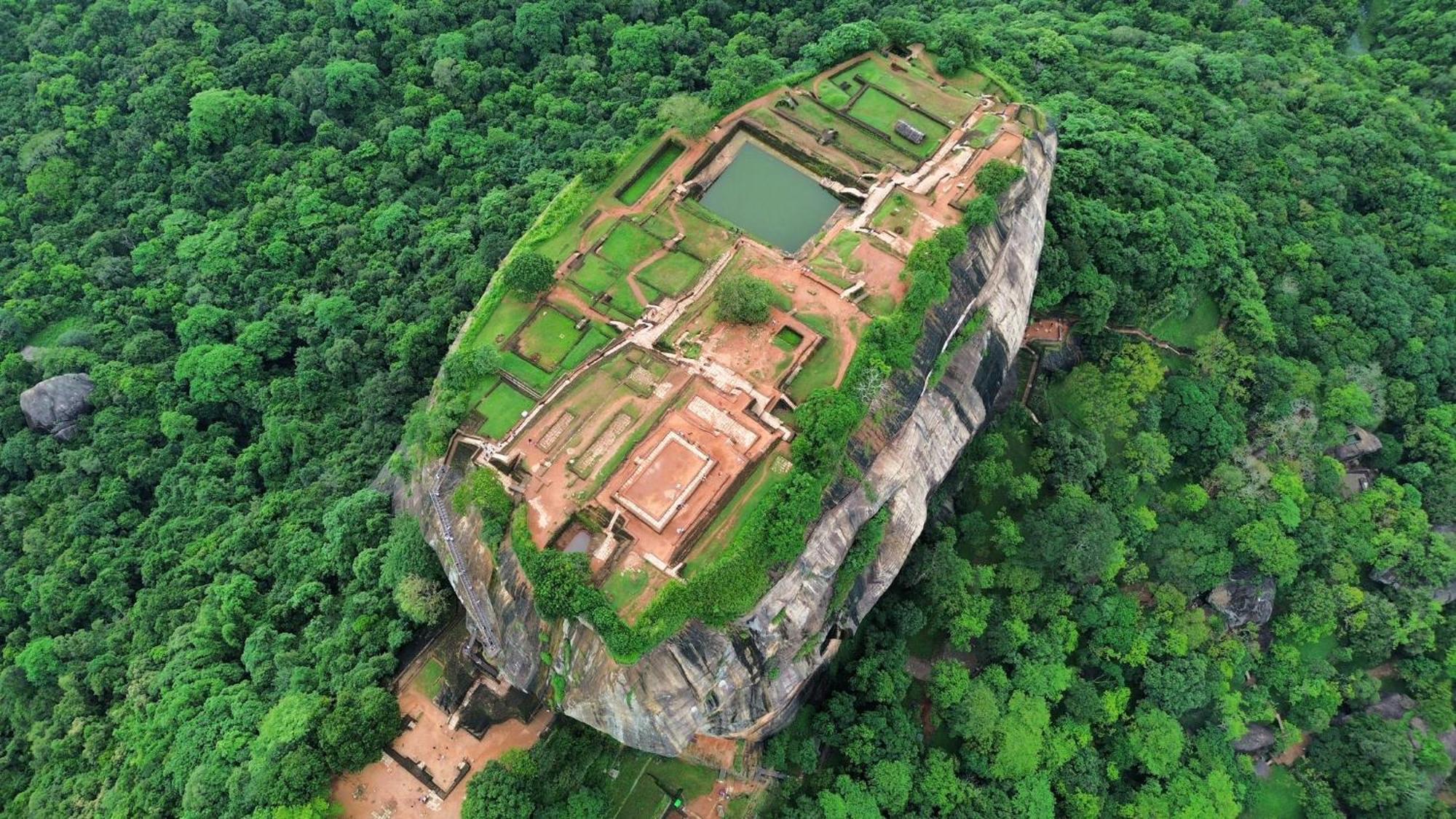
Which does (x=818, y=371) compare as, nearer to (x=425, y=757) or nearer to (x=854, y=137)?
(x=854, y=137)

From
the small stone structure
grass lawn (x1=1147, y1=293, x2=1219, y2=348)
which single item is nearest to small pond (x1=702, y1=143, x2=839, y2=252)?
the small stone structure

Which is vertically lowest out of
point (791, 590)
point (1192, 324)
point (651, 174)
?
point (791, 590)

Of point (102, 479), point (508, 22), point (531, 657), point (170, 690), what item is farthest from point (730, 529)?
point (508, 22)

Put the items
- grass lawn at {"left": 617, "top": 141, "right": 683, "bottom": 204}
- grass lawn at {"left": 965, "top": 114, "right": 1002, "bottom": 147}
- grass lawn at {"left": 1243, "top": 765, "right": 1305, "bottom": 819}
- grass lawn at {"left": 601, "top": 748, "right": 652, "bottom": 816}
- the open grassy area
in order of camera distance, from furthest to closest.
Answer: grass lawn at {"left": 1243, "top": 765, "right": 1305, "bottom": 819} → the open grassy area → grass lawn at {"left": 617, "top": 141, "right": 683, "bottom": 204} → grass lawn at {"left": 965, "top": 114, "right": 1002, "bottom": 147} → grass lawn at {"left": 601, "top": 748, "right": 652, "bottom": 816}

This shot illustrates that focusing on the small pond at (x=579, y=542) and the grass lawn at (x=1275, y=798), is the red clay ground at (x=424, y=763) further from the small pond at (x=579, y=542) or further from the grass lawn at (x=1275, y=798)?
the grass lawn at (x=1275, y=798)

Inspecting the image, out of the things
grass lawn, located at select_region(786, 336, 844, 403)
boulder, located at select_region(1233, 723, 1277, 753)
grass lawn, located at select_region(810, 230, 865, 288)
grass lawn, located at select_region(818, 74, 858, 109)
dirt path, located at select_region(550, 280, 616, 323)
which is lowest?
boulder, located at select_region(1233, 723, 1277, 753)

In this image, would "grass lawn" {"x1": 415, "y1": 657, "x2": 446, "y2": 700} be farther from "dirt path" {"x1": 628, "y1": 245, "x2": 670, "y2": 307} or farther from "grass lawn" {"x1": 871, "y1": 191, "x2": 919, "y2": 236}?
"grass lawn" {"x1": 871, "y1": 191, "x2": 919, "y2": 236}

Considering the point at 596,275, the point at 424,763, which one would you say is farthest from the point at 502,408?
the point at 424,763
